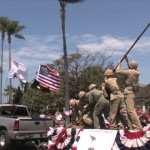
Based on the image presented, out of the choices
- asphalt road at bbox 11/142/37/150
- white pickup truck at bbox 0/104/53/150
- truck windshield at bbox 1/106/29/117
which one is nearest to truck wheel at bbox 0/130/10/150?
white pickup truck at bbox 0/104/53/150

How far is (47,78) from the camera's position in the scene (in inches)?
734

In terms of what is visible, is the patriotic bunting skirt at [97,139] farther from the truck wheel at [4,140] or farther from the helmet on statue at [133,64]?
the truck wheel at [4,140]

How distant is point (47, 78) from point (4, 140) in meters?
3.69

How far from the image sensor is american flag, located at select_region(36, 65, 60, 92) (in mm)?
18369

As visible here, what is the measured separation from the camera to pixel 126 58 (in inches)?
451

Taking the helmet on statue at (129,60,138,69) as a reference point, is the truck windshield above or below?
below

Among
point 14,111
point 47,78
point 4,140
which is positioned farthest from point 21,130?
point 47,78

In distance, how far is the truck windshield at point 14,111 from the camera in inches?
683

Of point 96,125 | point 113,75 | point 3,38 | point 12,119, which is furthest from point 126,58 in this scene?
point 3,38

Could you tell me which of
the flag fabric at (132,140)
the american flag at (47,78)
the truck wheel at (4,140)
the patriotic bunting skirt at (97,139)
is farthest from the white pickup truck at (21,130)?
the flag fabric at (132,140)

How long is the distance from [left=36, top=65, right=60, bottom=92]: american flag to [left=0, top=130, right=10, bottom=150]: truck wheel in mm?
3042

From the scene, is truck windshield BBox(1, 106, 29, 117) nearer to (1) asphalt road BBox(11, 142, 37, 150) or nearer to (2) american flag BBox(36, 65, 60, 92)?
(1) asphalt road BBox(11, 142, 37, 150)

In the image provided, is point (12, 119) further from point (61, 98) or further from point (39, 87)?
point (61, 98)

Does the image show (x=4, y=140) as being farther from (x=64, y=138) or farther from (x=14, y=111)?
(x=64, y=138)
